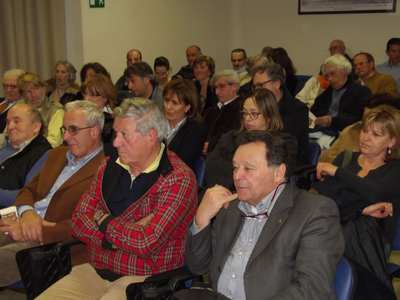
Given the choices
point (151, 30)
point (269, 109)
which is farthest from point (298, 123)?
point (151, 30)

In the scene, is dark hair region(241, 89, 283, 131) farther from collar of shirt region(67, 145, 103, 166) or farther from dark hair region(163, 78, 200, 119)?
collar of shirt region(67, 145, 103, 166)

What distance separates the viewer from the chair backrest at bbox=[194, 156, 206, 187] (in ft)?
11.9

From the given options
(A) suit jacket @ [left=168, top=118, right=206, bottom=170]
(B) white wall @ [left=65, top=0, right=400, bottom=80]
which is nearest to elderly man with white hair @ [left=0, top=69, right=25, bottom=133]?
(B) white wall @ [left=65, top=0, right=400, bottom=80]

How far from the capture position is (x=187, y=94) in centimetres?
407

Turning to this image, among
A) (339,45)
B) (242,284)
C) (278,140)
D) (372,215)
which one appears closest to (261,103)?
(372,215)

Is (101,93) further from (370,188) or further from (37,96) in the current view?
(370,188)

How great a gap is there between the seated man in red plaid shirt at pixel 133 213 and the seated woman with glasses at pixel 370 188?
79 cm

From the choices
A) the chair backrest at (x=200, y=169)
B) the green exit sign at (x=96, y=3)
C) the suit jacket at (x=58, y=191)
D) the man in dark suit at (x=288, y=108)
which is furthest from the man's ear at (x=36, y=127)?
the green exit sign at (x=96, y=3)

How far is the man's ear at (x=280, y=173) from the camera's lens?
83.1 inches

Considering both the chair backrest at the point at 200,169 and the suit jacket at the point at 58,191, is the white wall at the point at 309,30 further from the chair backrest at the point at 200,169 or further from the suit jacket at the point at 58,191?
the suit jacket at the point at 58,191

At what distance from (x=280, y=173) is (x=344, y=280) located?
17.7 inches

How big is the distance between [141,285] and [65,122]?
123cm

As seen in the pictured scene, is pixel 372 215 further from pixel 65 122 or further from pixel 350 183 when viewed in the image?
pixel 65 122

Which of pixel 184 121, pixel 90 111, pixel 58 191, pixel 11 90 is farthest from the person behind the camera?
pixel 11 90
